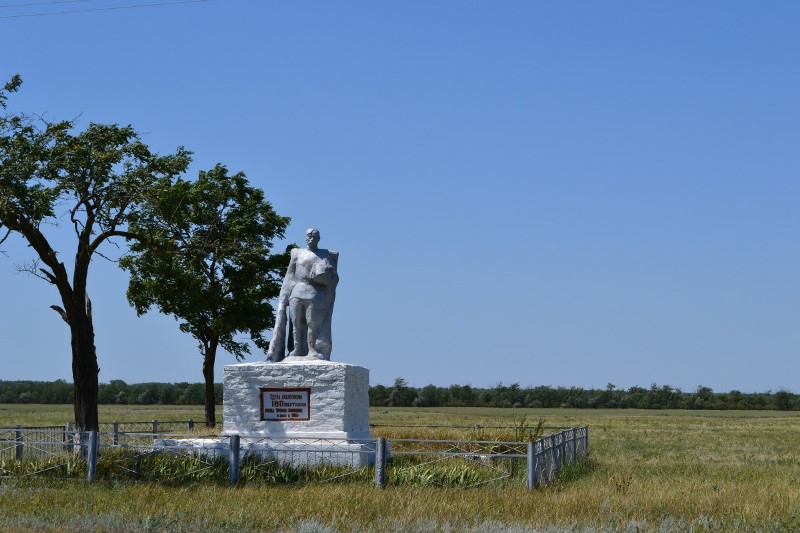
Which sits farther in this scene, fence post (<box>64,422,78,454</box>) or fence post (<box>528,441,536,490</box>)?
fence post (<box>64,422,78,454</box>)

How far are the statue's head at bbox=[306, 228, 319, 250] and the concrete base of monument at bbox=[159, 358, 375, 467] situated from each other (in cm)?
238

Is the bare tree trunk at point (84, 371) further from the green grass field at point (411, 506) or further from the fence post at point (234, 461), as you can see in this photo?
the fence post at point (234, 461)

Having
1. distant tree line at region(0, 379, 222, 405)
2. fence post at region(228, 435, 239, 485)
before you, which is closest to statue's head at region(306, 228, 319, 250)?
fence post at region(228, 435, 239, 485)

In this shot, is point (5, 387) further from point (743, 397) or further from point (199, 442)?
point (199, 442)

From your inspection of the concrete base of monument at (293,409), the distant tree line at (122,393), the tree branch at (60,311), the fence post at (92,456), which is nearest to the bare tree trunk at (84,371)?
the tree branch at (60,311)

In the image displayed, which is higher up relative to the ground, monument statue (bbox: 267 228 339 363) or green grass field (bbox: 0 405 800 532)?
monument statue (bbox: 267 228 339 363)

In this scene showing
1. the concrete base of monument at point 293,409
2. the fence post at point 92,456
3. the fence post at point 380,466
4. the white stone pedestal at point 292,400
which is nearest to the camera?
the fence post at point 380,466

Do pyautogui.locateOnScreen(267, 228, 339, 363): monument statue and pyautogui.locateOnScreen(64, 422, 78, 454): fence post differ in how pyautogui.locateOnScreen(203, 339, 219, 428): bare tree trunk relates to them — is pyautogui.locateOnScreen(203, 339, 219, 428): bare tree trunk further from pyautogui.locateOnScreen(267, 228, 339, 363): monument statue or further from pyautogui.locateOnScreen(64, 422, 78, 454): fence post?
pyautogui.locateOnScreen(267, 228, 339, 363): monument statue

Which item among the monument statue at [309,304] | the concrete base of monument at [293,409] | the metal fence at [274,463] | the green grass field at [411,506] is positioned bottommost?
the green grass field at [411,506]

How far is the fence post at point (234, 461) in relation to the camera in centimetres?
1808

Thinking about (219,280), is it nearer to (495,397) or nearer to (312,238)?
(312,238)

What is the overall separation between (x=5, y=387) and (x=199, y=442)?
9692 centimetres

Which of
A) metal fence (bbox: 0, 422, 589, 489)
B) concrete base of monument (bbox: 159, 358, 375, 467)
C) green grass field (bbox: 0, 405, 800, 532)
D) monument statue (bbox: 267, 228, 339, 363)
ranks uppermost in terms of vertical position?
monument statue (bbox: 267, 228, 339, 363)

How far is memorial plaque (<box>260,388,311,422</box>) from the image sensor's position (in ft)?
67.6
